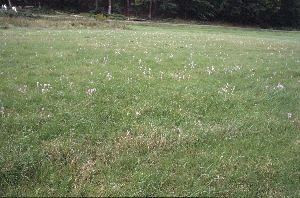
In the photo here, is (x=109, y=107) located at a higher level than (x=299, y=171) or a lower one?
higher

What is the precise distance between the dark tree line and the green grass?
175 feet

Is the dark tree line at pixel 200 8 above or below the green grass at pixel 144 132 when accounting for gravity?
above

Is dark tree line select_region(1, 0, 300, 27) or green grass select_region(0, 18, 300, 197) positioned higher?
dark tree line select_region(1, 0, 300, 27)

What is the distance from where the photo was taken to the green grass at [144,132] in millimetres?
3920

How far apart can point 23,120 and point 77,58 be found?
6.67m

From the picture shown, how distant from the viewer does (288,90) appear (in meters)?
8.59

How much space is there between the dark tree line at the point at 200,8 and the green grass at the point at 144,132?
53394mm

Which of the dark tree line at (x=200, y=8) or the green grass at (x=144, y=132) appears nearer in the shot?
the green grass at (x=144, y=132)

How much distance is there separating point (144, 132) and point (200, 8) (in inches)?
2446

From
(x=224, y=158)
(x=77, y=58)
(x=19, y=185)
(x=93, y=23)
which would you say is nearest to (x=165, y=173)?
(x=224, y=158)

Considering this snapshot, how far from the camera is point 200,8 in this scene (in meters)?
61.2

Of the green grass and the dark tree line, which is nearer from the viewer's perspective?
the green grass

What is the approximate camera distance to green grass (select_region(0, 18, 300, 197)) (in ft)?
12.9

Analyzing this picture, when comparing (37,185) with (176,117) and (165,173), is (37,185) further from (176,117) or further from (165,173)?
(176,117)
